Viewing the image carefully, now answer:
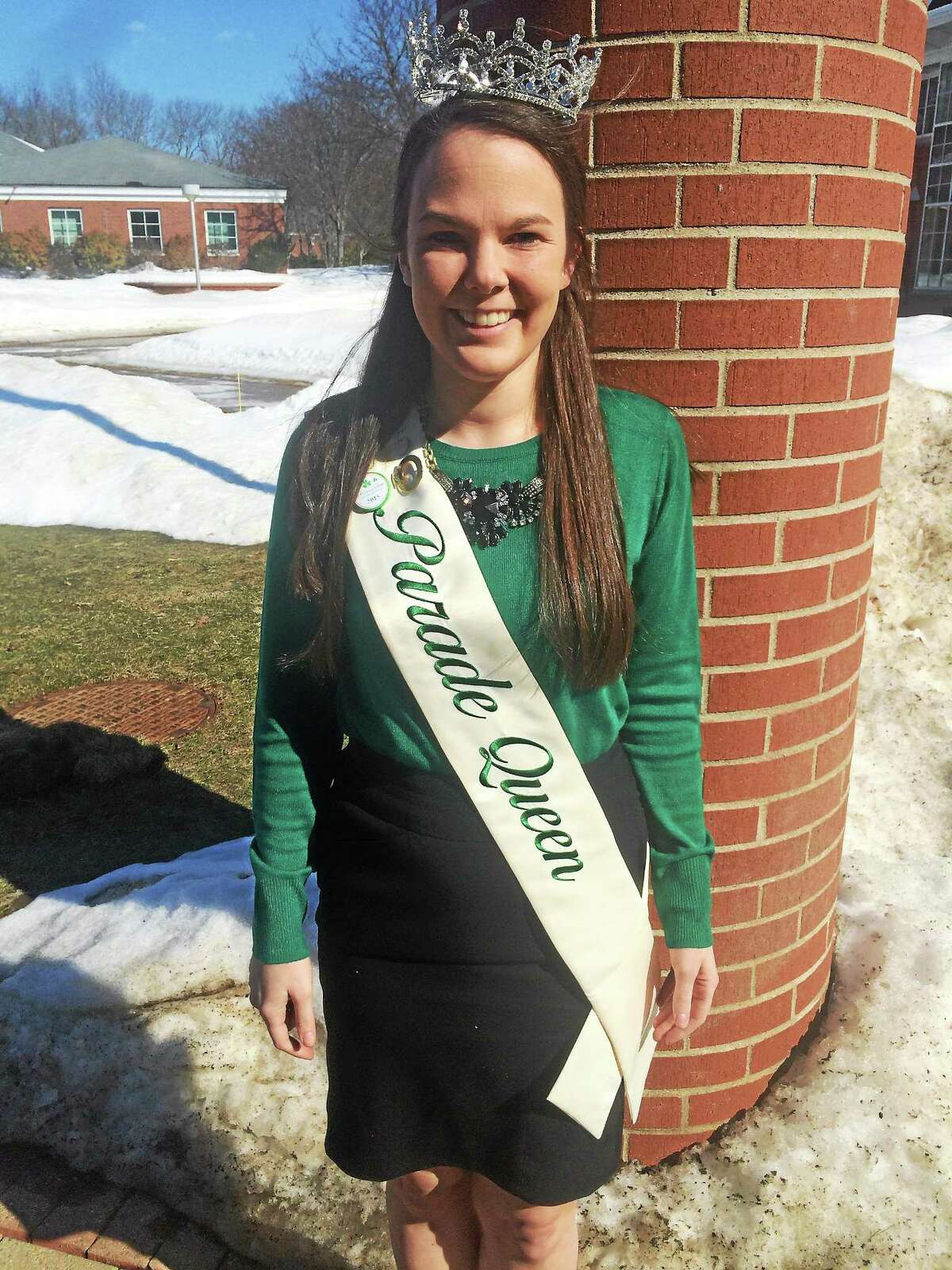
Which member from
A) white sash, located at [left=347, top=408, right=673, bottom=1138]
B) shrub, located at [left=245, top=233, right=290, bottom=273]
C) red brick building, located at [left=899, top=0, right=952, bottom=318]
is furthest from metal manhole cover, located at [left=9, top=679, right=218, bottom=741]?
shrub, located at [left=245, top=233, right=290, bottom=273]

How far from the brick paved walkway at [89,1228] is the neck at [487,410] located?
180cm

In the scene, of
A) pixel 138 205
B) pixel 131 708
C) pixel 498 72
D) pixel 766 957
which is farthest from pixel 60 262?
pixel 498 72

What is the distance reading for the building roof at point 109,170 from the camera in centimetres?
4266

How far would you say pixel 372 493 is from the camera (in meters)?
1.65

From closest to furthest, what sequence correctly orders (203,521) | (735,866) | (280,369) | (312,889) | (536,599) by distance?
Result: (536,599)
(735,866)
(312,889)
(203,521)
(280,369)

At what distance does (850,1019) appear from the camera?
2.59 meters

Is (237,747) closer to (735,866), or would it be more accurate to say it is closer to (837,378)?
(735,866)

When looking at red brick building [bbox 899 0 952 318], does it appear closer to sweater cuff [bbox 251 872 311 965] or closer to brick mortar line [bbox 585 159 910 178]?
brick mortar line [bbox 585 159 910 178]

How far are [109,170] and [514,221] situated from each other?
48109 millimetres

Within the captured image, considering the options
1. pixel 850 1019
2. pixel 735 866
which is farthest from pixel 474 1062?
pixel 850 1019

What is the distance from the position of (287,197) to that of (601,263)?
49790 millimetres

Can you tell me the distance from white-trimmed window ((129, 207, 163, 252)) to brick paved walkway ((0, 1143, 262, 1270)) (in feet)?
144

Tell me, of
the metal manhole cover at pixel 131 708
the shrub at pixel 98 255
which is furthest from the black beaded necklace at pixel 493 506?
the shrub at pixel 98 255

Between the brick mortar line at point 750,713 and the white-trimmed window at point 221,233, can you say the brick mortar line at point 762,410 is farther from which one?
the white-trimmed window at point 221,233
